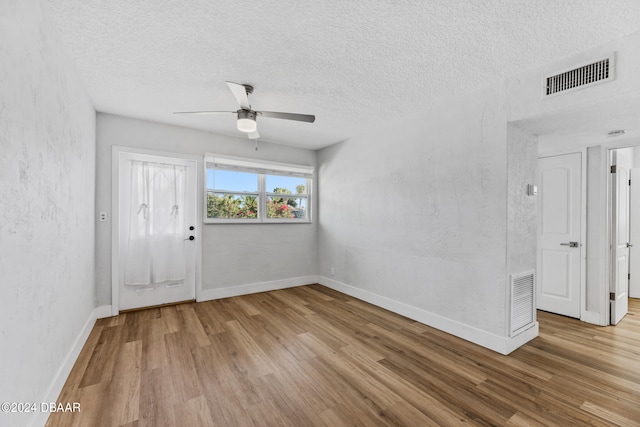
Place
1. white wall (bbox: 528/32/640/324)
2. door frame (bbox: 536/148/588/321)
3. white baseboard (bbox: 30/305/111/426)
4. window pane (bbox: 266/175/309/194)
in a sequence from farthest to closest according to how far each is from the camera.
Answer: window pane (bbox: 266/175/309/194) < door frame (bbox: 536/148/588/321) < white wall (bbox: 528/32/640/324) < white baseboard (bbox: 30/305/111/426)

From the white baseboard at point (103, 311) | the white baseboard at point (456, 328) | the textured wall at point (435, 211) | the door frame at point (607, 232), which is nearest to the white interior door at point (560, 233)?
the door frame at point (607, 232)

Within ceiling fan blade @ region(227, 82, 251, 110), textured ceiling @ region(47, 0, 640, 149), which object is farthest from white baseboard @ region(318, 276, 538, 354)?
ceiling fan blade @ region(227, 82, 251, 110)

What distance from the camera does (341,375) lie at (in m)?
2.20

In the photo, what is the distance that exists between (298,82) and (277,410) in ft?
8.86

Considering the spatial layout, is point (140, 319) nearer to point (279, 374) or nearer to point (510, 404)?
point (279, 374)

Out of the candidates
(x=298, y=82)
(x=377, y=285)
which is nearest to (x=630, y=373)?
(x=377, y=285)

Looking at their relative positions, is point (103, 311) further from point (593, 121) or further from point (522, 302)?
point (593, 121)

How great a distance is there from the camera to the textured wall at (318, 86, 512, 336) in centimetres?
267

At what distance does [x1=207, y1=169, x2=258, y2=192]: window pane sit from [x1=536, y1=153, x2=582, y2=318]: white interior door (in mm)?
4237

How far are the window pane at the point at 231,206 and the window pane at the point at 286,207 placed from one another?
0.28 metres

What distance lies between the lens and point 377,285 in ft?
12.9

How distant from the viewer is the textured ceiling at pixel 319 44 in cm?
170

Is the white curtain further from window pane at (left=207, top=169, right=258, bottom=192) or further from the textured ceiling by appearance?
the textured ceiling

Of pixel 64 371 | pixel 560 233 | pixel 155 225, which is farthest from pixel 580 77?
pixel 155 225
